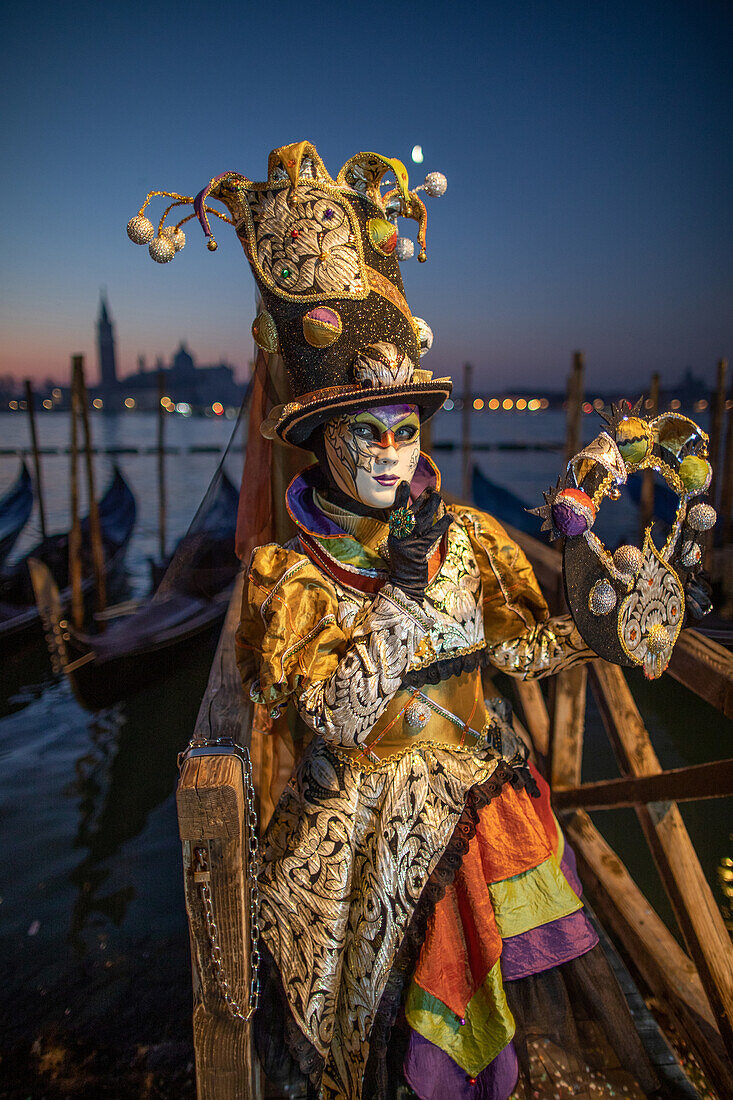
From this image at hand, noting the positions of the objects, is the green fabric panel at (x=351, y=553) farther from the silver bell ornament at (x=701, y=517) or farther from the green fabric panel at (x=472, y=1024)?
the green fabric panel at (x=472, y=1024)

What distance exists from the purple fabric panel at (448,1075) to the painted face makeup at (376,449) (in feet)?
3.99

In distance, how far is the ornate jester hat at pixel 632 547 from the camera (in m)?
1.32

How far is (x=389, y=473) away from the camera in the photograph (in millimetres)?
1429

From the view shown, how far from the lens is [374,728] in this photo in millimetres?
1471

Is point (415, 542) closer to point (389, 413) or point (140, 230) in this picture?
point (389, 413)

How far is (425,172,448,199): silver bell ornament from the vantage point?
1536mm

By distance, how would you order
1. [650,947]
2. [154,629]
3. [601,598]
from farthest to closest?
1. [154,629]
2. [650,947]
3. [601,598]

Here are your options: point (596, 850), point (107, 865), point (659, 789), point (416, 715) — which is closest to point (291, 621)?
point (416, 715)

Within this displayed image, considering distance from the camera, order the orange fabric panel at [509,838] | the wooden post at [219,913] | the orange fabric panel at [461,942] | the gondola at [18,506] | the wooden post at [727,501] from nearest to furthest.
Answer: the wooden post at [219,913] → the orange fabric panel at [461,942] → the orange fabric panel at [509,838] → the wooden post at [727,501] → the gondola at [18,506]

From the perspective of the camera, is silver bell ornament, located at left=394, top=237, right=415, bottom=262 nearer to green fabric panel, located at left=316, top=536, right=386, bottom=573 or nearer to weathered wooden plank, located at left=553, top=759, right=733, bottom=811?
green fabric panel, located at left=316, top=536, right=386, bottom=573

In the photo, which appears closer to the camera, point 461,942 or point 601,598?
point 601,598

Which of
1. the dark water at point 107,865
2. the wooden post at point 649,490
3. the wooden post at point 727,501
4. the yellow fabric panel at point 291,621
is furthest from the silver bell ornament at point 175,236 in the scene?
the wooden post at point 727,501

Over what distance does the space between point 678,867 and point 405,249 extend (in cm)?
181

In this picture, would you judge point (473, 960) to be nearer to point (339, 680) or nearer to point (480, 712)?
point (480, 712)
